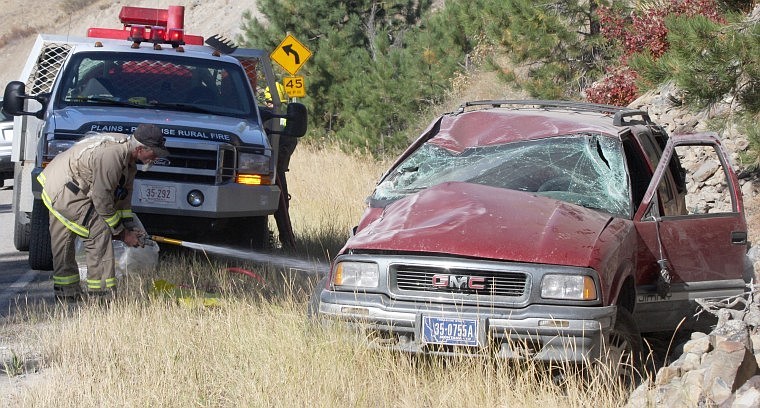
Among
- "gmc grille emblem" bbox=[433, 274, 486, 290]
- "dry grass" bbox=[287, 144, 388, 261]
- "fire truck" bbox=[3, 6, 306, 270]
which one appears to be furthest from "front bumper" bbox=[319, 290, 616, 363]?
"dry grass" bbox=[287, 144, 388, 261]

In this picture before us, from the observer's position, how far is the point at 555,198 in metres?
7.17

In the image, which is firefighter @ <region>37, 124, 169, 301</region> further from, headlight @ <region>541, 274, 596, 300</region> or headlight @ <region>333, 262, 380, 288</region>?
headlight @ <region>541, 274, 596, 300</region>

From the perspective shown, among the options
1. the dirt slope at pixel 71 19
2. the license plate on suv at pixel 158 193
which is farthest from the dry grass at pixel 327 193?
the dirt slope at pixel 71 19

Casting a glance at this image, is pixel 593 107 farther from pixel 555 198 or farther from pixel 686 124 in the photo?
pixel 686 124

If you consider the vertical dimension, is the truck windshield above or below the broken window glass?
above

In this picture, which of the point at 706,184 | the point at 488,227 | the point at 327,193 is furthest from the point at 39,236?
the point at 327,193

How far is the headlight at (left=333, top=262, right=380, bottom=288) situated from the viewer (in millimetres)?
6277

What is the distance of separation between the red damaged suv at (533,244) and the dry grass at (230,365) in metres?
0.17

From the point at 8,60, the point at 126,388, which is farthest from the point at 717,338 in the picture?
the point at 8,60

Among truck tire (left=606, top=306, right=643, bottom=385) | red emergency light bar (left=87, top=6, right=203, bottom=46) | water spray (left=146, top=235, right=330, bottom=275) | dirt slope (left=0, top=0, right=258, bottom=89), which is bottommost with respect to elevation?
dirt slope (left=0, top=0, right=258, bottom=89)

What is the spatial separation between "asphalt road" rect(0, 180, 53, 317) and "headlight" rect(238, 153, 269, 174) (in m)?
1.94

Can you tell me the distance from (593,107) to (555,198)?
1.45 metres

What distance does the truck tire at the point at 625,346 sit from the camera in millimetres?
6078

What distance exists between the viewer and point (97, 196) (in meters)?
8.43
